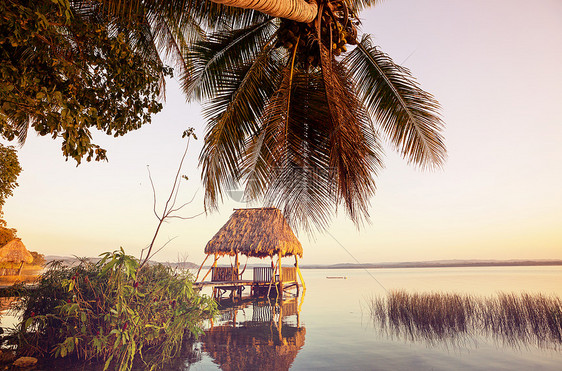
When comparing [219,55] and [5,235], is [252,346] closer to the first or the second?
[219,55]

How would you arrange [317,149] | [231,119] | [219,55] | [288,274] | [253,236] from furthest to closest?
[288,274], [253,236], [219,55], [231,119], [317,149]

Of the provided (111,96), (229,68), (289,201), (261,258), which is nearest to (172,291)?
(289,201)

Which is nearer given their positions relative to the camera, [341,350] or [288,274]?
[341,350]

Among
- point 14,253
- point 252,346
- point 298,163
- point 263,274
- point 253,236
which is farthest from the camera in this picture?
point 14,253

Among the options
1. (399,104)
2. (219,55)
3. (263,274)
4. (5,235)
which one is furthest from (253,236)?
(5,235)

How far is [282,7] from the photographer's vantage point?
114 inches

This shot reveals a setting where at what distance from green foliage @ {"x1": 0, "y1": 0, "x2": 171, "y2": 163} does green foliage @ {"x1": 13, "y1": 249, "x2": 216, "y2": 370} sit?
5.23 feet

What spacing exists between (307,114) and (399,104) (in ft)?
4.81

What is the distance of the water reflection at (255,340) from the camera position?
246 inches

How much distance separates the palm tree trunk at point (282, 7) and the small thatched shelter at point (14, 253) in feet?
57.9

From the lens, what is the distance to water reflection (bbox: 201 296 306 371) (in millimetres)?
6242

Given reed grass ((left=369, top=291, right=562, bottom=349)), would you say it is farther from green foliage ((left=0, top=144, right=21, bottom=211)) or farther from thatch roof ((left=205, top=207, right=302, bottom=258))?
green foliage ((left=0, top=144, right=21, bottom=211))

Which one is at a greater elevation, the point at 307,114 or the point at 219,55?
the point at 219,55

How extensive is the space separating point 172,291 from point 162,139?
6.74 m
